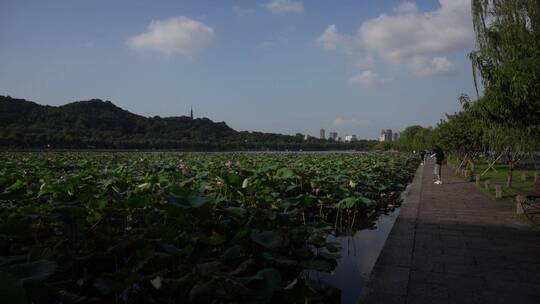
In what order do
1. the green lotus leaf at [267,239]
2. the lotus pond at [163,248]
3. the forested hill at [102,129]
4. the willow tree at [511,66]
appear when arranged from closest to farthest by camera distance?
the lotus pond at [163,248], the green lotus leaf at [267,239], the willow tree at [511,66], the forested hill at [102,129]

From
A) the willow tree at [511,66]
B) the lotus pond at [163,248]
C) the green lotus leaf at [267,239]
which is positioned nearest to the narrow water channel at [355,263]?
the lotus pond at [163,248]

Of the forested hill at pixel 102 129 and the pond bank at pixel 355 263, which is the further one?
the forested hill at pixel 102 129

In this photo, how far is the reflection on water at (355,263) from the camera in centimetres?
409

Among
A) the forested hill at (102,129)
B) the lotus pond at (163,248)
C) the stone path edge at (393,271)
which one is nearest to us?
the lotus pond at (163,248)

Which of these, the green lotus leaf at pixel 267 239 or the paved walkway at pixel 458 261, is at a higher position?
the green lotus leaf at pixel 267 239

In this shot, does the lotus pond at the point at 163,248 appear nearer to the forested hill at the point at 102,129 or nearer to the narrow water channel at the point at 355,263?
the narrow water channel at the point at 355,263

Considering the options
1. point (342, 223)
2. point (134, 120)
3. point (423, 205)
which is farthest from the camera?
point (134, 120)

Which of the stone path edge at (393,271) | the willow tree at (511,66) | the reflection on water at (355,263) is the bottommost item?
the reflection on water at (355,263)

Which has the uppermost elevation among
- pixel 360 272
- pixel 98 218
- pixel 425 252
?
pixel 98 218

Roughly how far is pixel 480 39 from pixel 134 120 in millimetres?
70717

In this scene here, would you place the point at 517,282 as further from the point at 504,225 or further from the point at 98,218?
the point at 98,218

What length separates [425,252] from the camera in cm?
451

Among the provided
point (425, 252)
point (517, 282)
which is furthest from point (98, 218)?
point (517, 282)

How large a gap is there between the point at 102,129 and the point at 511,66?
213 feet
